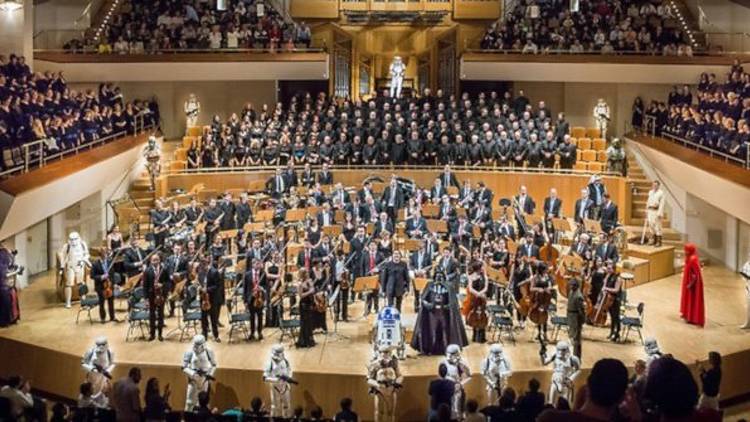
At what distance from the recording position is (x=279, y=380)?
13.0 metres

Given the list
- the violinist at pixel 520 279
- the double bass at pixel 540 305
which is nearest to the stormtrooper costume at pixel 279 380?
the double bass at pixel 540 305

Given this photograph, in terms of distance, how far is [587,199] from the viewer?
19.8 metres

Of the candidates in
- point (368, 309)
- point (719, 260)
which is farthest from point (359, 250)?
point (719, 260)

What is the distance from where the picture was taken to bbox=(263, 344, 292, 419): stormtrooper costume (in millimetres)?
12906

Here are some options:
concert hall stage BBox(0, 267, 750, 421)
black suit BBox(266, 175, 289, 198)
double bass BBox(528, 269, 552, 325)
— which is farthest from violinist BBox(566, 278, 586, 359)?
black suit BBox(266, 175, 289, 198)

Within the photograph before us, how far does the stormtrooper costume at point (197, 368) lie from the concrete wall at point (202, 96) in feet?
52.9

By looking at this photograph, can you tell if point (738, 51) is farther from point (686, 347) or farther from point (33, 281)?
point (33, 281)

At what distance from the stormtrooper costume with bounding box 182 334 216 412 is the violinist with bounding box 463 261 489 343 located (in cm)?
385

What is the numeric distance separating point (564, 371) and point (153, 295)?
6.03m

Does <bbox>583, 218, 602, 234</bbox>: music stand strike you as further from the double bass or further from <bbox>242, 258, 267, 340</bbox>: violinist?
<bbox>242, 258, 267, 340</bbox>: violinist

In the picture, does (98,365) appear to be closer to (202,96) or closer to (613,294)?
(613,294)

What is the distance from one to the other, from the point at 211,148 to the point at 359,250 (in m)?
7.68

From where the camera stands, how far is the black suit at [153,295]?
50.6 ft

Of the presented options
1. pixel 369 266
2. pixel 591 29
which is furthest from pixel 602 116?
pixel 369 266
